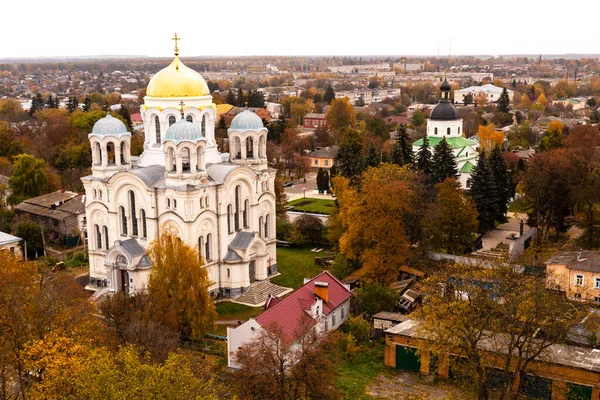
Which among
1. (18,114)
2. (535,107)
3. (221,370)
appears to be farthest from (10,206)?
(535,107)

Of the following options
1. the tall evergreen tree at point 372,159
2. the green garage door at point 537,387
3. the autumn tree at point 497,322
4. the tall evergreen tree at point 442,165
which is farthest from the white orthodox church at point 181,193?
the tall evergreen tree at point 372,159

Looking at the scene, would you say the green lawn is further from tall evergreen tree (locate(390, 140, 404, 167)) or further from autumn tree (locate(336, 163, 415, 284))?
autumn tree (locate(336, 163, 415, 284))

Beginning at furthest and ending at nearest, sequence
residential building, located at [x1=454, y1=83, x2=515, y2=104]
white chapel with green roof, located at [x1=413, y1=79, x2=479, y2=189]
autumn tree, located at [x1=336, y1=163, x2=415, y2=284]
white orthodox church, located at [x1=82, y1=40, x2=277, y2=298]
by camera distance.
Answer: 1. residential building, located at [x1=454, y1=83, x2=515, y2=104]
2. white chapel with green roof, located at [x1=413, y1=79, x2=479, y2=189]
3. autumn tree, located at [x1=336, y1=163, x2=415, y2=284]
4. white orthodox church, located at [x1=82, y1=40, x2=277, y2=298]

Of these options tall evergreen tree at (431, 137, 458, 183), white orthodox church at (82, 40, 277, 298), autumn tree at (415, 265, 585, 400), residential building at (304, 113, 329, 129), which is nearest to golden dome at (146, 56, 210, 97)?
white orthodox church at (82, 40, 277, 298)

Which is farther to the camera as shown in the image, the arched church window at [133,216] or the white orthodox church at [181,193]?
the arched church window at [133,216]

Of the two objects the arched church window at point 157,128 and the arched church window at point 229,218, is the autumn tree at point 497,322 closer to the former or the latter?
the arched church window at point 229,218

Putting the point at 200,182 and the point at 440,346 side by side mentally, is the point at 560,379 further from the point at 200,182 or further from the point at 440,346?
the point at 200,182
